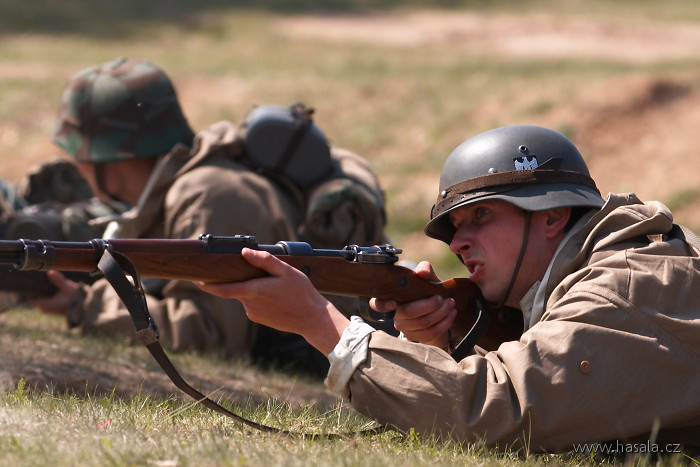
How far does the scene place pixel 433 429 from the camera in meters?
3.66

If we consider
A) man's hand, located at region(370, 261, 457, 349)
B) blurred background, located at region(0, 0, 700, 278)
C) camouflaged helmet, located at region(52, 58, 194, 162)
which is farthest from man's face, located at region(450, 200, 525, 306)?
blurred background, located at region(0, 0, 700, 278)

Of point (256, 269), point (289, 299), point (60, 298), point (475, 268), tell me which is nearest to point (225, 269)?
point (256, 269)

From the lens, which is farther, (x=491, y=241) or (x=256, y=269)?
(x=491, y=241)

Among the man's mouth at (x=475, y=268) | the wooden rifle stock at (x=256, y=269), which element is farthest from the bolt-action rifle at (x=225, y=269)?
the man's mouth at (x=475, y=268)

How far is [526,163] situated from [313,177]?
324 centimetres

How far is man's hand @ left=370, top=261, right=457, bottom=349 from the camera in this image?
14.8ft

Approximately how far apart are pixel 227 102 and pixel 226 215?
13325 millimetres

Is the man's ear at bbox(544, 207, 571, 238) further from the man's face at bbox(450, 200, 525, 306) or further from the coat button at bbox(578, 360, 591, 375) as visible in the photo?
the coat button at bbox(578, 360, 591, 375)

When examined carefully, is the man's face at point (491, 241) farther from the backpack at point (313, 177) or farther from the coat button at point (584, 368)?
the backpack at point (313, 177)

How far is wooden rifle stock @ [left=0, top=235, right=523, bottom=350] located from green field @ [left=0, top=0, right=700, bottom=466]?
62 cm

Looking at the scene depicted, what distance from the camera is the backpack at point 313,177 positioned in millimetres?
7199

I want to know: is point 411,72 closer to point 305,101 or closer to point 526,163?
point 305,101

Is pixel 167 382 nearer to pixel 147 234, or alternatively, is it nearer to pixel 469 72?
pixel 147 234

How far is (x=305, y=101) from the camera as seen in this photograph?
763 inches
